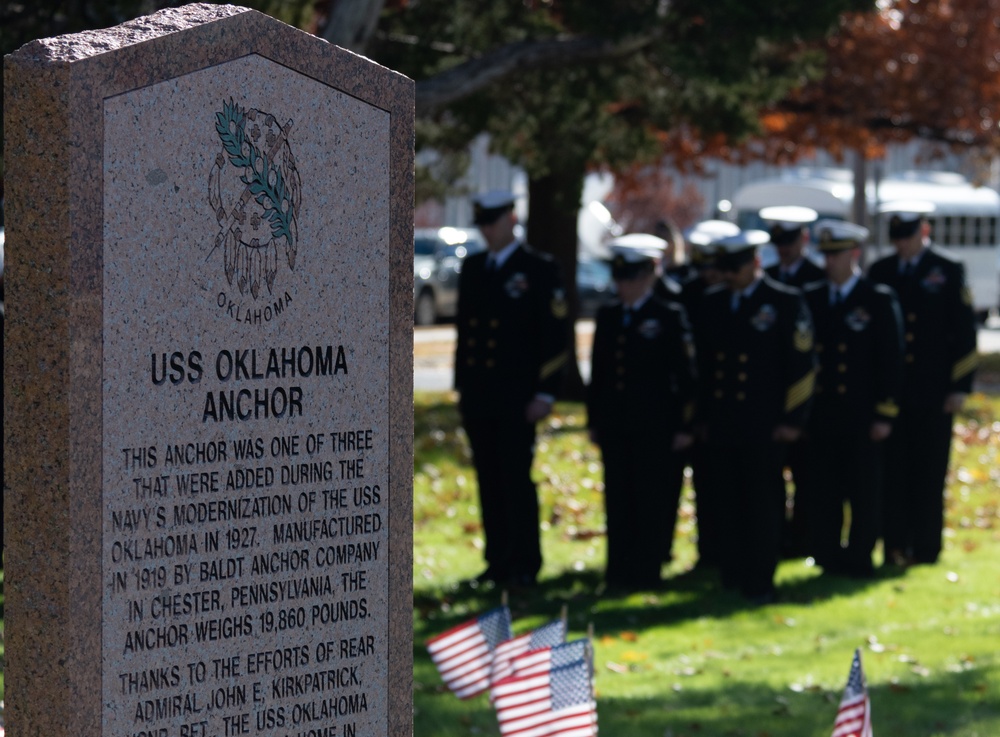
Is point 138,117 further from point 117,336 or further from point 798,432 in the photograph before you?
point 798,432

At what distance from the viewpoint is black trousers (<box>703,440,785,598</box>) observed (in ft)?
31.2

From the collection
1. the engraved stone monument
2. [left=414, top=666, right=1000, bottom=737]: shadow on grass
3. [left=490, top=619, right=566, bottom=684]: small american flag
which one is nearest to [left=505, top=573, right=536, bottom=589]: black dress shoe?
[left=414, top=666, right=1000, bottom=737]: shadow on grass

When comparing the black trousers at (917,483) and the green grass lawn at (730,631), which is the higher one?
the black trousers at (917,483)

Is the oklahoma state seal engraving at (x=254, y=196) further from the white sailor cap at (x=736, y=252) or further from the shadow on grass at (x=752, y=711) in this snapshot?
the white sailor cap at (x=736, y=252)

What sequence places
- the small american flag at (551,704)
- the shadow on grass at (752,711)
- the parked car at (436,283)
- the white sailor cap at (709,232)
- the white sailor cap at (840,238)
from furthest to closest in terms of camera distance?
the parked car at (436,283), the white sailor cap at (709,232), the white sailor cap at (840,238), the shadow on grass at (752,711), the small american flag at (551,704)

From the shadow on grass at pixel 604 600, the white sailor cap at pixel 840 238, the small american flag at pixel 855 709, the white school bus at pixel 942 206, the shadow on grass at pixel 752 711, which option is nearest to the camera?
the small american flag at pixel 855 709

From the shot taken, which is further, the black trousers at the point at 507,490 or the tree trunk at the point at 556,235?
the tree trunk at the point at 556,235

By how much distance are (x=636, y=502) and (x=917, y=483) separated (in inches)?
85.9

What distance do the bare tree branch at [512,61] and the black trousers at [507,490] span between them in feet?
7.84

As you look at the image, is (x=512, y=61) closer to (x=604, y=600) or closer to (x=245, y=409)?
(x=604, y=600)

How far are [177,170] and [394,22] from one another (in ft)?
29.1

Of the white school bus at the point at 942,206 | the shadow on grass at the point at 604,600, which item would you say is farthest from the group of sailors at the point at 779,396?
the white school bus at the point at 942,206

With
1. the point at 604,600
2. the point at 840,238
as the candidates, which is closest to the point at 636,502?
the point at 604,600

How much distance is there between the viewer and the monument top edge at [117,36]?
155 inches
